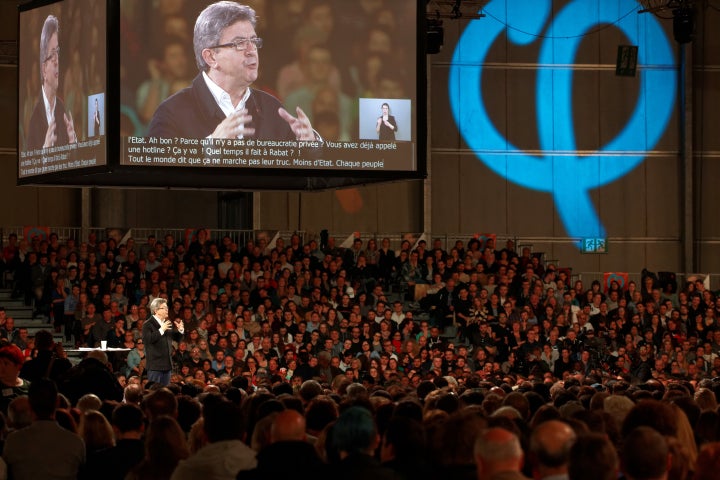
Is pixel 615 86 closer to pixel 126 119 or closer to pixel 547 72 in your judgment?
pixel 547 72

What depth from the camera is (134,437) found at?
7.43 m

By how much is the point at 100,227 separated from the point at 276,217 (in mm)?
3930

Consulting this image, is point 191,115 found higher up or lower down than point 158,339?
higher up

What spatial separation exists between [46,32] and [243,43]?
2.82 meters

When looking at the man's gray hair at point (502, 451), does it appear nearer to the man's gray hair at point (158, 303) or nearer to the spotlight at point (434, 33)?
the man's gray hair at point (158, 303)

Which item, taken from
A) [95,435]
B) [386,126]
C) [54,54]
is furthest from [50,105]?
[95,435]

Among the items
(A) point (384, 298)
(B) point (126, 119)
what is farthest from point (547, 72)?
(B) point (126, 119)

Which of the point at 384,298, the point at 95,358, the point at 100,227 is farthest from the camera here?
the point at 100,227

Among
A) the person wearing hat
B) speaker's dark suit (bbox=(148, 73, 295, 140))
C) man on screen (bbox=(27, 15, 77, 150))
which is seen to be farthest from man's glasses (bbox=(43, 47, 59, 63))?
the person wearing hat

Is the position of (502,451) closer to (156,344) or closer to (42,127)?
(156,344)

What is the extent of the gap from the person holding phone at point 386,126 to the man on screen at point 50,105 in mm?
4071

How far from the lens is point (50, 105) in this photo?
17578mm

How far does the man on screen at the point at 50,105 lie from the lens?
17344mm

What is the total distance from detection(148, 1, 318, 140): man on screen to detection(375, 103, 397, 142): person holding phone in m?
0.90
